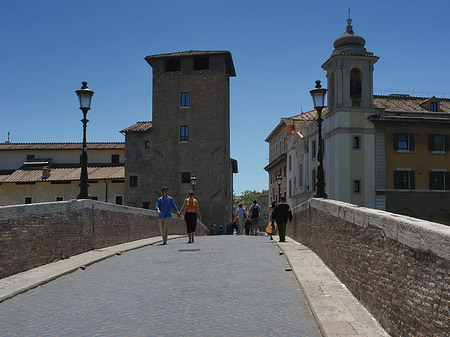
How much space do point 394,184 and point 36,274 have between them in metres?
37.1

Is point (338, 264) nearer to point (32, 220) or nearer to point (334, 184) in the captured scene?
point (32, 220)

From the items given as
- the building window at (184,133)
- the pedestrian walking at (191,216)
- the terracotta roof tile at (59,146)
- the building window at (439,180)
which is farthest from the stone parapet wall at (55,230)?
the terracotta roof tile at (59,146)

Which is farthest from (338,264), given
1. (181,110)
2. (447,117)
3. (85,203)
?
(181,110)

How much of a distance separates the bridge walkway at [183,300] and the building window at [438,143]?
117 feet

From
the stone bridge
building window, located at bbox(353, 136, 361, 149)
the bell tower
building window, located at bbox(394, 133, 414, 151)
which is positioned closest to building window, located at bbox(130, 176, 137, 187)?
the bell tower

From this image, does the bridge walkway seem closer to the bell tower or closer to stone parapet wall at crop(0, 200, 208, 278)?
stone parapet wall at crop(0, 200, 208, 278)

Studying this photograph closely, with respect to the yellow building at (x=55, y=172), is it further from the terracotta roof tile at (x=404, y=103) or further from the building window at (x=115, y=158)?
the terracotta roof tile at (x=404, y=103)

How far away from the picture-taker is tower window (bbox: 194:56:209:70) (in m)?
54.1

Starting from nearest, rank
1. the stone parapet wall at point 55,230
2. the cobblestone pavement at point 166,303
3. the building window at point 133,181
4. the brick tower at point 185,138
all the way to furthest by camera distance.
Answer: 1. the cobblestone pavement at point 166,303
2. the stone parapet wall at point 55,230
3. the brick tower at point 185,138
4. the building window at point 133,181

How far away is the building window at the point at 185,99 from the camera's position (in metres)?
53.0

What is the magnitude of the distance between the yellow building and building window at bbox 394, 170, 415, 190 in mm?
27799

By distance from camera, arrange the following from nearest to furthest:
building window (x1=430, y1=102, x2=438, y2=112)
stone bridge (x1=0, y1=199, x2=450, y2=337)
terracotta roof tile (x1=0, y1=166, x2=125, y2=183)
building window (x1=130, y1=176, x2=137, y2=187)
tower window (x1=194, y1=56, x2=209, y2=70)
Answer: stone bridge (x1=0, y1=199, x2=450, y2=337)
building window (x1=430, y1=102, x2=438, y2=112)
building window (x1=130, y1=176, x2=137, y2=187)
tower window (x1=194, y1=56, x2=209, y2=70)
terracotta roof tile (x1=0, y1=166, x2=125, y2=183)

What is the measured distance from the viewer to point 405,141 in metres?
43.3

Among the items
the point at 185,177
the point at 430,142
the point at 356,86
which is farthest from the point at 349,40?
the point at 185,177
